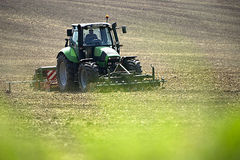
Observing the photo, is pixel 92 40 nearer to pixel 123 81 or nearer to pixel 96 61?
pixel 96 61

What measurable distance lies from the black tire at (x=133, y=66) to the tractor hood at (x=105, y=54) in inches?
16.9

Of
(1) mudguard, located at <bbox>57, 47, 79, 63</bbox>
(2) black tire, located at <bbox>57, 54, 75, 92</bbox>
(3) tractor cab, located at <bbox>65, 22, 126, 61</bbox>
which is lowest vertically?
(2) black tire, located at <bbox>57, 54, 75, 92</bbox>

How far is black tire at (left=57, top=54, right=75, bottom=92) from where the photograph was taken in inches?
564

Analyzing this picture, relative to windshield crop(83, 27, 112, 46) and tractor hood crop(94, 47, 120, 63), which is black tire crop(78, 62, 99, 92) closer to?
tractor hood crop(94, 47, 120, 63)

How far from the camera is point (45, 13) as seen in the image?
47.3 m

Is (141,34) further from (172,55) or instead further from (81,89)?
(81,89)

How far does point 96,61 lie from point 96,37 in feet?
2.50

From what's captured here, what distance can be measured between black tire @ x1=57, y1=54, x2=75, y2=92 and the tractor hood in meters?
0.81

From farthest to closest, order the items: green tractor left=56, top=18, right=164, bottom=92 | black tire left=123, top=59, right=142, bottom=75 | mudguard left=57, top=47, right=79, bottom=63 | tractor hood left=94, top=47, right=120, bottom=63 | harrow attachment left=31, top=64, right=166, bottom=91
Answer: mudguard left=57, top=47, right=79, bottom=63 < black tire left=123, top=59, right=142, bottom=75 < tractor hood left=94, top=47, right=120, bottom=63 < green tractor left=56, top=18, right=164, bottom=92 < harrow attachment left=31, top=64, right=166, bottom=91

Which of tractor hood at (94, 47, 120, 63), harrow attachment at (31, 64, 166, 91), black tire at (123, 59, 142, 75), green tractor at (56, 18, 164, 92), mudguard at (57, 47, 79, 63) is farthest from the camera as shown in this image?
mudguard at (57, 47, 79, 63)

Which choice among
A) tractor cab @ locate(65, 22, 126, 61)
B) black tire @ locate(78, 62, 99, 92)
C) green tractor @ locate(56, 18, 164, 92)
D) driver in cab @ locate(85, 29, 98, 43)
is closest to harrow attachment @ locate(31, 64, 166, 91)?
green tractor @ locate(56, 18, 164, 92)

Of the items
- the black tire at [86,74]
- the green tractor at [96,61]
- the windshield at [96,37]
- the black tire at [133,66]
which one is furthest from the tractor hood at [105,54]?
the black tire at [86,74]

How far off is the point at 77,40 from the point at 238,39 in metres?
28.7

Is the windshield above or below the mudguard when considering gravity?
above
